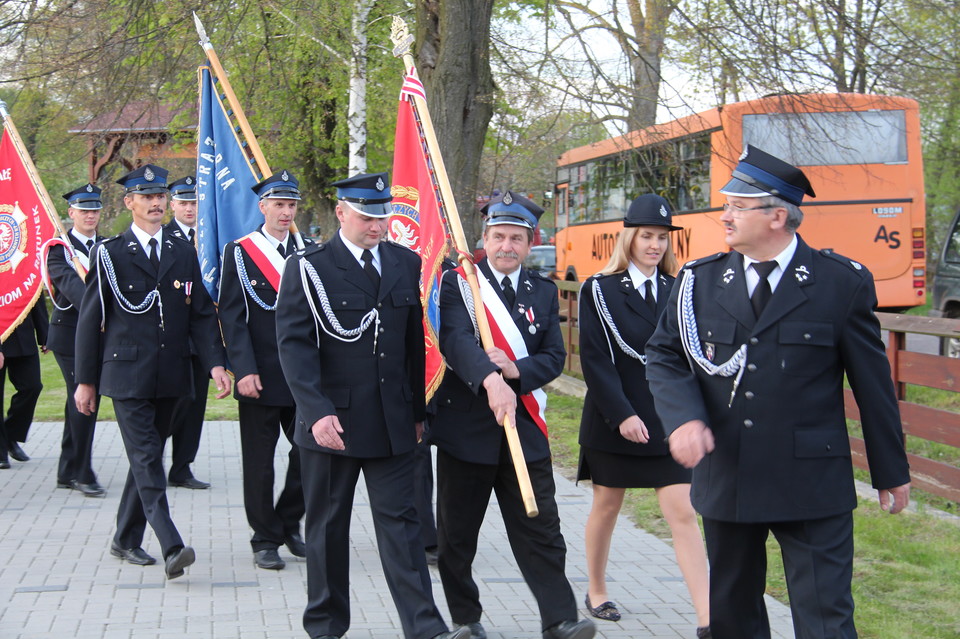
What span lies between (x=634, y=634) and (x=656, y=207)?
195cm

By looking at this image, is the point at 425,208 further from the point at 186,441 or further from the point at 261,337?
the point at 186,441

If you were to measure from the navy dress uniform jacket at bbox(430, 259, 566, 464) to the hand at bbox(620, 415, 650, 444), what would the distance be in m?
0.36

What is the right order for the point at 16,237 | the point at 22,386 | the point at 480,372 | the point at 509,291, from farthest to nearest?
the point at 22,386, the point at 16,237, the point at 509,291, the point at 480,372

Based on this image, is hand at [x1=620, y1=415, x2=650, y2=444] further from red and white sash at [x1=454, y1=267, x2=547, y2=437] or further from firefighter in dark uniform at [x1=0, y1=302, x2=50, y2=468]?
firefighter in dark uniform at [x1=0, y1=302, x2=50, y2=468]

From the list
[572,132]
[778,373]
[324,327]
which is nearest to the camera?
[778,373]

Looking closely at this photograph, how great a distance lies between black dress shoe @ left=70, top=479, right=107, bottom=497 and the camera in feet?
26.7

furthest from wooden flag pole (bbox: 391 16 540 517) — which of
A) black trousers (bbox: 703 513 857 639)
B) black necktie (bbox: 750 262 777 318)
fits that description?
black necktie (bbox: 750 262 777 318)

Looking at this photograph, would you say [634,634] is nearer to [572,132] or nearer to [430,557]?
[430,557]

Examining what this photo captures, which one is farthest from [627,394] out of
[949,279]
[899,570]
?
[949,279]

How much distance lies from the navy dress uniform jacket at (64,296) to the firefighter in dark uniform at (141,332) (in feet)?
5.99

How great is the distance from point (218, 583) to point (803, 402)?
11.4 feet

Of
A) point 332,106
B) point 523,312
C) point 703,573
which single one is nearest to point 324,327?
point 523,312

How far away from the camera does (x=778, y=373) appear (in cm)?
367

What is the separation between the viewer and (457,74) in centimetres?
1026
